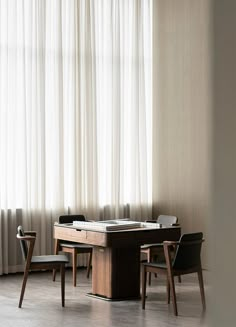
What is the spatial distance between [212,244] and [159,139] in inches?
328

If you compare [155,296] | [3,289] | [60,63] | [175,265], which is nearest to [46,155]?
[60,63]

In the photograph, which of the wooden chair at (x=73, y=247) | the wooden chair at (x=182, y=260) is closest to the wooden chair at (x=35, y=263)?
the wooden chair at (x=182, y=260)

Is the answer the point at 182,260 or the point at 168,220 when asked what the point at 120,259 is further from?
the point at 168,220

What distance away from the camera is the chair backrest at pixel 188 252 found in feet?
18.0

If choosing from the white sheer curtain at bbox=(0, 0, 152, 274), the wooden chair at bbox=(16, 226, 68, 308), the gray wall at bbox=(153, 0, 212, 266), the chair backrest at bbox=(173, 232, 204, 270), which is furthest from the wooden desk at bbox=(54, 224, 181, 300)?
the gray wall at bbox=(153, 0, 212, 266)

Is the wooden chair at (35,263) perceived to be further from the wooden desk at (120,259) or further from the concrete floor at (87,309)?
the wooden desk at (120,259)

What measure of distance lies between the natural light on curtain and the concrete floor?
4.86ft

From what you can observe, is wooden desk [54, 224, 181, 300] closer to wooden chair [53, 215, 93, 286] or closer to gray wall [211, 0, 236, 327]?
wooden chair [53, 215, 93, 286]

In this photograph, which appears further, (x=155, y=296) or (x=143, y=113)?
(x=143, y=113)

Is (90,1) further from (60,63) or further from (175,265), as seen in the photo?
(175,265)

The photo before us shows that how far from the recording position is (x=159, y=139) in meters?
9.05

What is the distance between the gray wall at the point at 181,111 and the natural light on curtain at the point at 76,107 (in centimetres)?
17

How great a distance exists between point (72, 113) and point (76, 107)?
3.9 inches

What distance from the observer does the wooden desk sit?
5.99 meters
